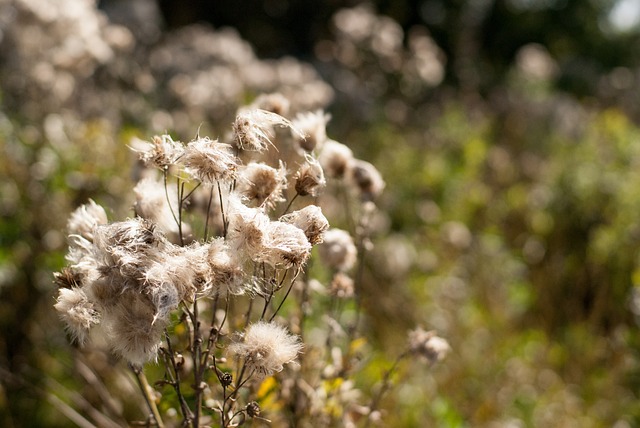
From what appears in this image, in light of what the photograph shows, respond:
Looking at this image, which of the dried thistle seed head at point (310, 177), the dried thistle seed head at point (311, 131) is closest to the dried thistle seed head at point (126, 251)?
the dried thistle seed head at point (310, 177)

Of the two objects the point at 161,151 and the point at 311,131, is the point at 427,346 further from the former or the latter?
the point at 161,151

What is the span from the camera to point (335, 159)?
4.06ft

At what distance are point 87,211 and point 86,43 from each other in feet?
5.83

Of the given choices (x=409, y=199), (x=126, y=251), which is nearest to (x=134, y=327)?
(x=126, y=251)

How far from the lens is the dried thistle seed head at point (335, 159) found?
1.23 metres

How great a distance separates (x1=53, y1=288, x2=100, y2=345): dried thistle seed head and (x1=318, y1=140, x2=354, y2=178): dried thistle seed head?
52 centimetres

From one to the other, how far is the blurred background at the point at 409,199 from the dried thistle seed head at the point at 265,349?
30cm

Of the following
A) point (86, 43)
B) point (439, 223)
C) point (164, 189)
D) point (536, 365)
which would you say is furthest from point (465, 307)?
point (164, 189)

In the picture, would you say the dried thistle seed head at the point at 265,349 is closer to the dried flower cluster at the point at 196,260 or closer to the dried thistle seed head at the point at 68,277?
the dried flower cluster at the point at 196,260

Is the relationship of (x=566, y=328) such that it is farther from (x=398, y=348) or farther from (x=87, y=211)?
(x=87, y=211)

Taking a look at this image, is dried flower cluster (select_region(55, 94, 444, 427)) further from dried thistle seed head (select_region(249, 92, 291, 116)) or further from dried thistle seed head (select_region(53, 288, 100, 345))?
dried thistle seed head (select_region(249, 92, 291, 116))

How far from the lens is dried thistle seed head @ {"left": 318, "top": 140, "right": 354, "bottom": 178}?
1234 mm

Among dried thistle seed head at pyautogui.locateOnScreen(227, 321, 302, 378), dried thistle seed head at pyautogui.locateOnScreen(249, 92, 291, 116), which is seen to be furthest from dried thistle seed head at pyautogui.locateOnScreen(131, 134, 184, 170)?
dried thistle seed head at pyautogui.locateOnScreen(249, 92, 291, 116)

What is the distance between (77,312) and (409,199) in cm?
319
